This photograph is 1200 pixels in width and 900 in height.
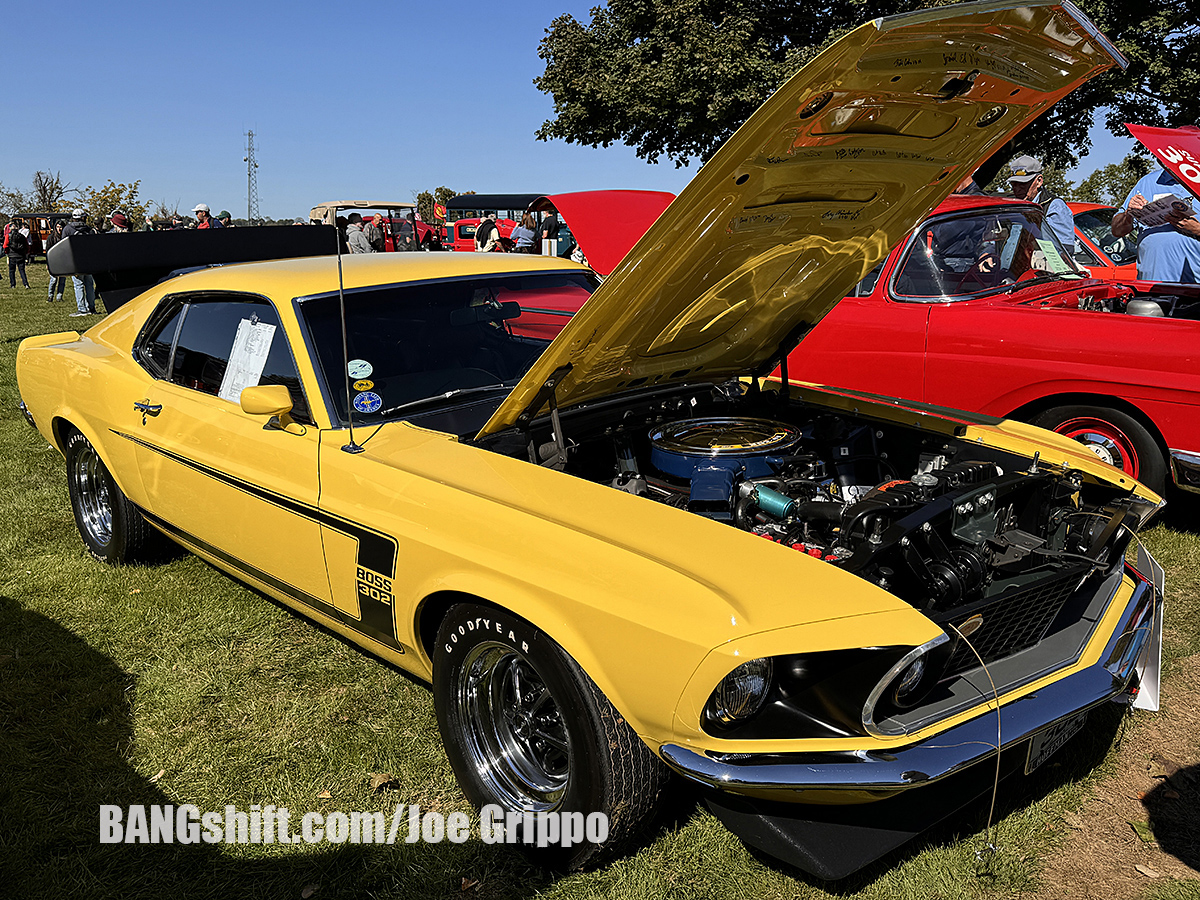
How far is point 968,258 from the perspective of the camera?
16.5ft

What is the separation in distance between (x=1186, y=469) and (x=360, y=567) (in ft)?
12.8

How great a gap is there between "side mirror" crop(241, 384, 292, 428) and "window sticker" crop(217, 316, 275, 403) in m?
0.39

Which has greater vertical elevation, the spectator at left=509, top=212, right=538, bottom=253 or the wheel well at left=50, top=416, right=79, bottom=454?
the spectator at left=509, top=212, right=538, bottom=253

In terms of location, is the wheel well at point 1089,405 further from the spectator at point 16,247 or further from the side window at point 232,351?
the spectator at point 16,247

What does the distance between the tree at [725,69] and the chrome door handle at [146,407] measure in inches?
657

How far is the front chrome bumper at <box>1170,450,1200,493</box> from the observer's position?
4234 mm

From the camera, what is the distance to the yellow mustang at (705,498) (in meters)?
1.96

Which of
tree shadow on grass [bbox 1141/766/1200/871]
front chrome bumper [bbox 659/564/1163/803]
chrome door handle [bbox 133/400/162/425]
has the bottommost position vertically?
tree shadow on grass [bbox 1141/766/1200/871]

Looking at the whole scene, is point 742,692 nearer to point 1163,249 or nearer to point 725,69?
point 1163,249

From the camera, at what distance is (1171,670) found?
11.1ft

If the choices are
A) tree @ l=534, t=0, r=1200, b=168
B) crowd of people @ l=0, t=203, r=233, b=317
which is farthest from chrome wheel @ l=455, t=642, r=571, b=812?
tree @ l=534, t=0, r=1200, b=168

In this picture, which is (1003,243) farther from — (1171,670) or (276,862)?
(276,862)

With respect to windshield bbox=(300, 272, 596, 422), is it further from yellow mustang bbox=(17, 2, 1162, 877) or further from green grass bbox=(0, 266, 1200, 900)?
green grass bbox=(0, 266, 1200, 900)

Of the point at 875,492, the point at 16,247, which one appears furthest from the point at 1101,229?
the point at 16,247
